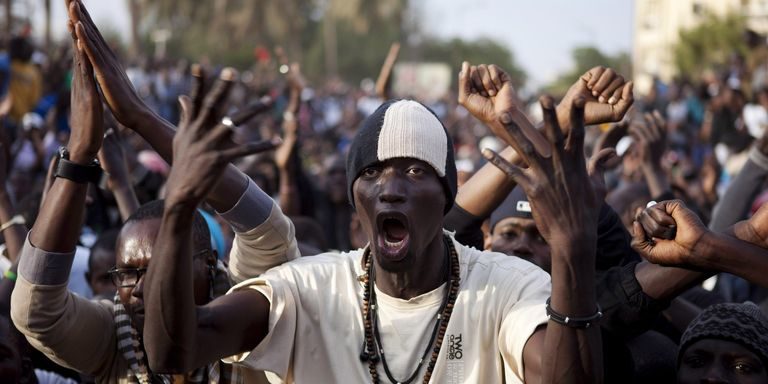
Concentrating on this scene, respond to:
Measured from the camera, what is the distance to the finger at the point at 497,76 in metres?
3.71

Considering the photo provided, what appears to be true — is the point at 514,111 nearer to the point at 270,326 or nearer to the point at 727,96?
the point at 270,326

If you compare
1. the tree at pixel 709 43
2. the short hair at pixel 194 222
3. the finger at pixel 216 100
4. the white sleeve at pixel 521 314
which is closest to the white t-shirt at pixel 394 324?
the white sleeve at pixel 521 314

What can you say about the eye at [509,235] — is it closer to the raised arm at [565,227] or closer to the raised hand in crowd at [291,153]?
the raised arm at [565,227]

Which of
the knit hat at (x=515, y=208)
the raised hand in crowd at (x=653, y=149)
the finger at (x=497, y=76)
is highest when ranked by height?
the finger at (x=497, y=76)

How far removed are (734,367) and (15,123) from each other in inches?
386

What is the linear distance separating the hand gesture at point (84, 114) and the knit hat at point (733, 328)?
2226 mm

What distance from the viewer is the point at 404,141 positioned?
338cm

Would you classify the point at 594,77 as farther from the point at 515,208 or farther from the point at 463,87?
the point at 515,208

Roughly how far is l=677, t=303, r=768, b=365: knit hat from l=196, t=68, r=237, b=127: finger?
2.11 m

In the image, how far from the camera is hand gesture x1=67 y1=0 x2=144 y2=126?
11.1ft

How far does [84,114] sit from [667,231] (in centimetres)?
181

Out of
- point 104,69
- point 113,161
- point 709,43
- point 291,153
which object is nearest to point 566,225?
point 104,69

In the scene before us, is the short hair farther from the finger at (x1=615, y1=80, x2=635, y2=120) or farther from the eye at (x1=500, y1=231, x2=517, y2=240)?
the finger at (x1=615, y1=80, x2=635, y2=120)

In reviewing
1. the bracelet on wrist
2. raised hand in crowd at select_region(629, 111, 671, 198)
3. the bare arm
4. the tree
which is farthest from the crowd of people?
the tree
